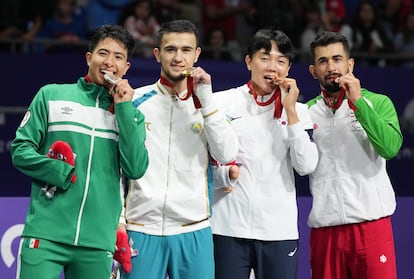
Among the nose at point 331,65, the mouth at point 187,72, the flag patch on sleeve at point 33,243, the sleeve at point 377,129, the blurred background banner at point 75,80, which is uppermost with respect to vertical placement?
the blurred background banner at point 75,80

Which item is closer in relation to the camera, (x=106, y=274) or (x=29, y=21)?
(x=106, y=274)

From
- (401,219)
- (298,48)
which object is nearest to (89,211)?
(401,219)

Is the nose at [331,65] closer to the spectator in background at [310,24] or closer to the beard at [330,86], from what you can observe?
the beard at [330,86]

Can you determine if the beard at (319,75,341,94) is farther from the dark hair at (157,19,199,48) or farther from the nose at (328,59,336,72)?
the dark hair at (157,19,199,48)

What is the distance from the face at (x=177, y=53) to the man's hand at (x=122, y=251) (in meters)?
1.00

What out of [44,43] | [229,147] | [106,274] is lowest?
[106,274]

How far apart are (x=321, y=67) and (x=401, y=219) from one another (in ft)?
5.19

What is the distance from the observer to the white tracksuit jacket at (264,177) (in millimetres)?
5938

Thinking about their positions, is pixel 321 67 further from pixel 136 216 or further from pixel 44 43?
pixel 44 43

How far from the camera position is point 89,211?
5.29 m

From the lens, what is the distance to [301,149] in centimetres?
590

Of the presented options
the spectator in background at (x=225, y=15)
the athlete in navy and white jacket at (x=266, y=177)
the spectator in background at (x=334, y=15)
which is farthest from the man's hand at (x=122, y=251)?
the spectator in background at (x=334, y=15)

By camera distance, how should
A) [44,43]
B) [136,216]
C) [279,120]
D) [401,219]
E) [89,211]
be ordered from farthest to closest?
[44,43] → [401,219] → [279,120] → [136,216] → [89,211]

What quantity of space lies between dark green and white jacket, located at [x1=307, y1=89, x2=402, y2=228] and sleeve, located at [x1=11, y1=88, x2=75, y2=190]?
187cm
